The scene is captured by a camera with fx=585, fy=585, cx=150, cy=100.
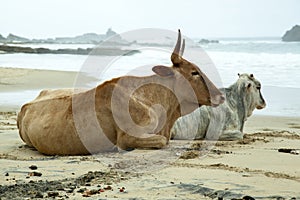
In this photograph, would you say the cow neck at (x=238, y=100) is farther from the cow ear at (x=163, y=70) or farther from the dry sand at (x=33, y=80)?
the dry sand at (x=33, y=80)

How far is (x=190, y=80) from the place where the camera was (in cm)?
795

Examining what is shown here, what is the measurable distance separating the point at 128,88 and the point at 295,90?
1159 centimetres

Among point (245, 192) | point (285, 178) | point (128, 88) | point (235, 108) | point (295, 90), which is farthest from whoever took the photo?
point (295, 90)

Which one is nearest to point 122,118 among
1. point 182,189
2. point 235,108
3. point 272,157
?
point 272,157

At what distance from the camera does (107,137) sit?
746 centimetres

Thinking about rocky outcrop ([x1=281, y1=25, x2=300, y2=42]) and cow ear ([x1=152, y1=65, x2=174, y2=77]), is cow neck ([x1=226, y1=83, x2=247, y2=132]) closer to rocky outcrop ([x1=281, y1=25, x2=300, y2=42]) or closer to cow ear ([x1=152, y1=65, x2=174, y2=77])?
cow ear ([x1=152, y1=65, x2=174, y2=77])

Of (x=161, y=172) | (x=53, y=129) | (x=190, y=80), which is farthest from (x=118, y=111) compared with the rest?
(x=161, y=172)

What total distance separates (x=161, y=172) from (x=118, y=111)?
5.68ft

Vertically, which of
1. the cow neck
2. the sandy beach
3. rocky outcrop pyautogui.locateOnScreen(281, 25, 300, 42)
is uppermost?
rocky outcrop pyautogui.locateOnScreen(281, 25, 300, 42)

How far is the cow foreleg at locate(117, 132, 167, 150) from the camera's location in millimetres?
7367

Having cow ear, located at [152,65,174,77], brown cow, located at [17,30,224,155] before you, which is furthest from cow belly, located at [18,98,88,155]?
cow ear, located at [152,65,174,77]

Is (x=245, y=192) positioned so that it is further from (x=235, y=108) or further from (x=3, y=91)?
(x=3, y=91)

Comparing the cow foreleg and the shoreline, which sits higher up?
the cow foreleg

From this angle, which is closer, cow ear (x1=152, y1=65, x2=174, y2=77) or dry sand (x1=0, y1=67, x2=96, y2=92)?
cow ear (x1=152, y1=65, x2=174, y2=77)
